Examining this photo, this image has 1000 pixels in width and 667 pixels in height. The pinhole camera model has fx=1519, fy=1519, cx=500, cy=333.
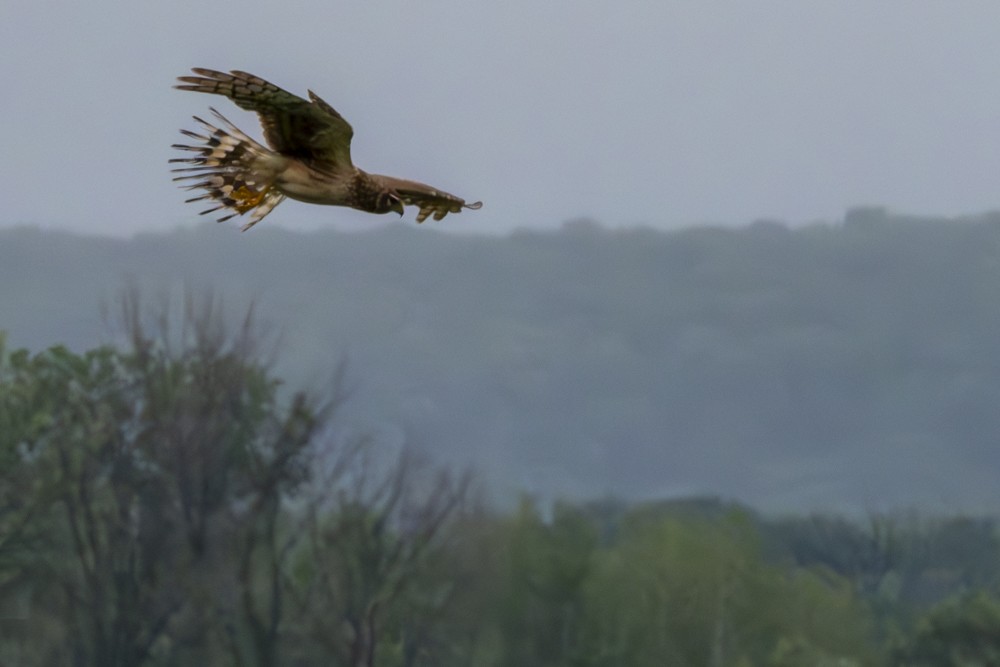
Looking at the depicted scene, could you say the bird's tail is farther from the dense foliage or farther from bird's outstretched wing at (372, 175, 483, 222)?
the dense foliage

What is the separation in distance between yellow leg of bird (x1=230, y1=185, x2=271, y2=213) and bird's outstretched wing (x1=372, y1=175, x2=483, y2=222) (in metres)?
0.33

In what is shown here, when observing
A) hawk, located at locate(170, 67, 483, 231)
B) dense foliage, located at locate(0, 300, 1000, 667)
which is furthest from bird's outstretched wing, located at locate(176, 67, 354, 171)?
dense foliage, located at locate(0, 300, 1000, 667)

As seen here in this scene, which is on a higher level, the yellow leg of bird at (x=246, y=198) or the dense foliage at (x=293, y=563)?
the yellow leg of bird at (x=246, y=198)

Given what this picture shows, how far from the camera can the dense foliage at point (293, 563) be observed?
78.7 ft

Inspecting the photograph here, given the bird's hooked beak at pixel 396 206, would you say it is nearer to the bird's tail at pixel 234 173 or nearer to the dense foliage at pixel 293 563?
the bird's tail at pixel 234 173

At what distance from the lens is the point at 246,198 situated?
3.94 meters

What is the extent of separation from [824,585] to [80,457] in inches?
512

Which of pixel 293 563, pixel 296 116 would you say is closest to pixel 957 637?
pixel 293 563

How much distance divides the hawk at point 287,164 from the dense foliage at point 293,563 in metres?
20.5

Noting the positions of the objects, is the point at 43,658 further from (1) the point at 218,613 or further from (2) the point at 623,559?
(2) the point at 623,559

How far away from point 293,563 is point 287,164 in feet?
69.7

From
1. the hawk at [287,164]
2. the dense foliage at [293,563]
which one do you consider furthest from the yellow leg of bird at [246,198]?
the dense foliage at [293,563]

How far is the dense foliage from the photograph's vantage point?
24.0 meters

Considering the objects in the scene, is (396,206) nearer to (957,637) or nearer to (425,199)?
(425,199)
